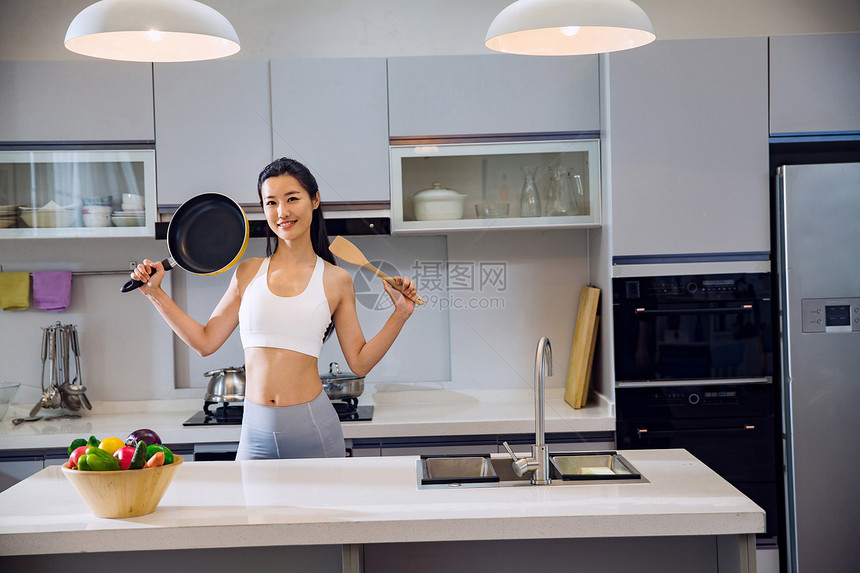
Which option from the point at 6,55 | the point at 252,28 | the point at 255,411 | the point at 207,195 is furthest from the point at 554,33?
the point at 6,55

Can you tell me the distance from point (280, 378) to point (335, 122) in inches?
47.7

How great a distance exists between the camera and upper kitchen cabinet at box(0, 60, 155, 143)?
288 cm

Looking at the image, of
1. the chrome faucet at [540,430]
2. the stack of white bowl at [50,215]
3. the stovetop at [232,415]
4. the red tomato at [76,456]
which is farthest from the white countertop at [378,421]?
the red tomato at [76,456]

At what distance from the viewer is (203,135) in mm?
2908

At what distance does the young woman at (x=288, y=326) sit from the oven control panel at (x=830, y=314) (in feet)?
5.21

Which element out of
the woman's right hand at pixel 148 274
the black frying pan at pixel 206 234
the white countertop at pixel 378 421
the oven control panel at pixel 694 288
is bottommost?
the white countertop at pixel 378 421

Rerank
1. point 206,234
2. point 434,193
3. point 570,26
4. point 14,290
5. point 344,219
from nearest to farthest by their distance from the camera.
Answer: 1. point 570,26
2. point 206,234
3. point 344,219
4. point 434,193
5. point 14,290

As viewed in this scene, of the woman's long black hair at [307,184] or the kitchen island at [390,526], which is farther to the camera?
the woman's long black hair at [307,184]

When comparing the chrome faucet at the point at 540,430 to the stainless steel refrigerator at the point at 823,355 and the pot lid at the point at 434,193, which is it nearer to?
the pot lid at the point at 434,193

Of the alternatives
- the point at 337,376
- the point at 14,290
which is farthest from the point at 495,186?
the point at 14,290

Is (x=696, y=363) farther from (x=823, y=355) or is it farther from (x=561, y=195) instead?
(x=561, y=195)

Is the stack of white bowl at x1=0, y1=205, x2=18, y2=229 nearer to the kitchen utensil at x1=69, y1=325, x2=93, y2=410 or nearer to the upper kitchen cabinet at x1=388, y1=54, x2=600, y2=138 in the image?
the kitchen utensil at x1=69, y1=325, x2=93, y2=410

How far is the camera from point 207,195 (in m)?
2.19

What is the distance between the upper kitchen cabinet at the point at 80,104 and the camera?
288 cm
